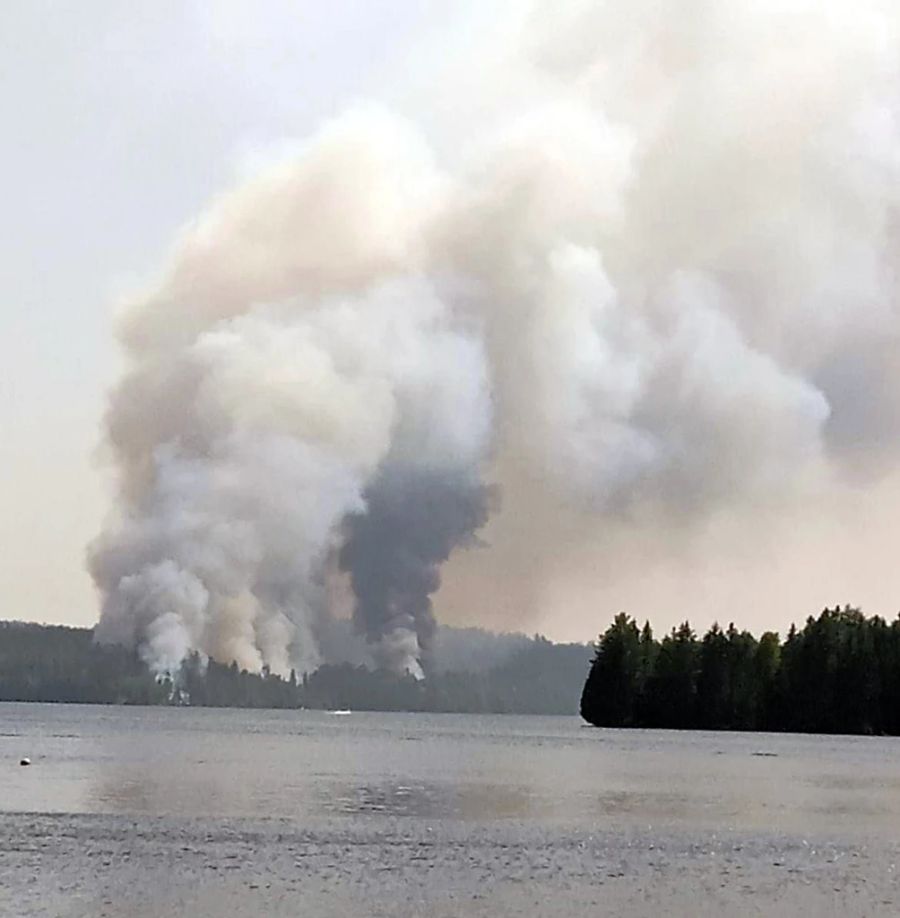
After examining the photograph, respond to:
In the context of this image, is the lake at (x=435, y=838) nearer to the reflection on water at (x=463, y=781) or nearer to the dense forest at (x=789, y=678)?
the reflection on water at (x=463, y=781)

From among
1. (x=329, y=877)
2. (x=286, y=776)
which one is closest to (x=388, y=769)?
(x=286, y=776)

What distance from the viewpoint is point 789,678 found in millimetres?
184500

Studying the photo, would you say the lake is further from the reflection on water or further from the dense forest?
the dense forest

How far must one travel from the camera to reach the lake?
151ft

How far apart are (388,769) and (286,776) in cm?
1546

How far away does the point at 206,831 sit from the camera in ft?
202

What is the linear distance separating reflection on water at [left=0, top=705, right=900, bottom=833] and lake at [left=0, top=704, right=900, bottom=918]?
278 mm

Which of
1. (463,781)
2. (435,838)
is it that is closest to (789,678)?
(463,781)

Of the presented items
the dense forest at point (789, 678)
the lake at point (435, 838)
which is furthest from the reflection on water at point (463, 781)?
the dense forest at point (789, 678)

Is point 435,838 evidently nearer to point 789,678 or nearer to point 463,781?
point 463,781

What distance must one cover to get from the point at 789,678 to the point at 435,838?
12793 cm

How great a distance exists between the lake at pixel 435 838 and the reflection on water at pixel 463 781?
0.91 feet

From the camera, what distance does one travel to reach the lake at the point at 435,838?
46156mm

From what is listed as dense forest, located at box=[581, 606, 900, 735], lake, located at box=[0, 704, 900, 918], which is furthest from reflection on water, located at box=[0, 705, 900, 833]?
dense forest, located at box=[581, 606, 900, 735]
